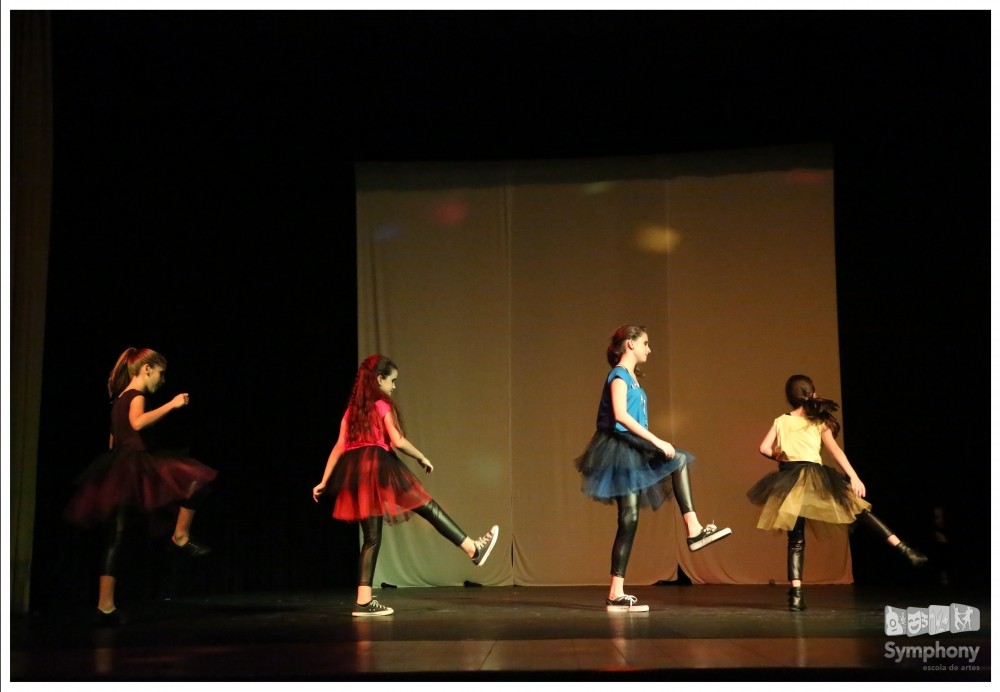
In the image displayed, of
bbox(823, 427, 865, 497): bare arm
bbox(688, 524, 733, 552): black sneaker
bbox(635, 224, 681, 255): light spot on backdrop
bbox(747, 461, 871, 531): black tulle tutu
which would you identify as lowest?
bbox(688, 524, 733, 552): black sneaker

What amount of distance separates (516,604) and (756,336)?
2867 mm

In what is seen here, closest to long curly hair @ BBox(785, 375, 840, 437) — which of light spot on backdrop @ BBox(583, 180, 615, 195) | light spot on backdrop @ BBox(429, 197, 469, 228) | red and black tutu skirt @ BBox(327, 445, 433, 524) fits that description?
red and black tutu skirt @ BBox(327, 445, 433, 524)

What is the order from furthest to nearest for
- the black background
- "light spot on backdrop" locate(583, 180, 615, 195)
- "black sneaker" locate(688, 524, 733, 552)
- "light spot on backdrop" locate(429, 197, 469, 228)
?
1. "light spot on backdrop" locate(429, 197, 469, 228)
2. "light spot on backdrop" locate(583, 180, 615, 195)
3. the black background
4. "black sneaker" locate(688, 524, 733, 552)

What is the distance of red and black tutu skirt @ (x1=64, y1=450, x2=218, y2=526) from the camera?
536cm

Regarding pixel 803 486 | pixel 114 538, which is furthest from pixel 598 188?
pixel 114 538

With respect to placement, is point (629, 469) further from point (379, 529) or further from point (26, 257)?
point (26, 257)

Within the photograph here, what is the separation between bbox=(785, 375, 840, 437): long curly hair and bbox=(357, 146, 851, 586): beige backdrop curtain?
2.13m

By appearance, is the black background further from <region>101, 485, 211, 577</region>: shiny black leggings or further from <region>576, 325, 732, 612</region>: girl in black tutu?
<region>576, 325, 732, 612</region>: girl in black tutu

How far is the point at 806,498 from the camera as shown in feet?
17.7

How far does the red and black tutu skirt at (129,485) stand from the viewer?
5355 mm

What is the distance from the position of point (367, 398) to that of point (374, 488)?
1.54 ft

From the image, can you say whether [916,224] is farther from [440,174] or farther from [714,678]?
[714,678]

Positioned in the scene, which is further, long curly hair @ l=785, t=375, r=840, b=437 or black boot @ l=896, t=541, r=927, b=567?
long curly hair @ l=785, t=375, r=840, b=437

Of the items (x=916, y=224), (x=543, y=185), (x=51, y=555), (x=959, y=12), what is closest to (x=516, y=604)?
(x=51, y=555)
